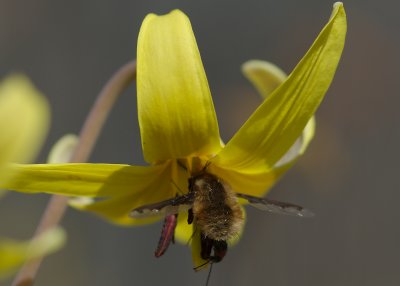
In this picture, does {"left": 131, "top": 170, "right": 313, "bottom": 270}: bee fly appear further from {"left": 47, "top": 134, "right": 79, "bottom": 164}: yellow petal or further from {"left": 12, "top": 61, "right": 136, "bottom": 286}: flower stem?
{"left": 47, "top": 134, "right": 79, "bottom": 164}: yellow petal

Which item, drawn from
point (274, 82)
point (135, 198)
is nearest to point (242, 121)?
point (274, 82)

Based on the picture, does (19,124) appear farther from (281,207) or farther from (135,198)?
(135,198)


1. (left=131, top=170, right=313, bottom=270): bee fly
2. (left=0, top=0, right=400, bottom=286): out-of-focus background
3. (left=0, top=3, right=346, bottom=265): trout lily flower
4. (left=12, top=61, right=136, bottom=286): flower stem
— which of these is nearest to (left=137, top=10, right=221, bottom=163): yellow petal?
(left=0, top=3, right=346, bottom=265): trout lily flower

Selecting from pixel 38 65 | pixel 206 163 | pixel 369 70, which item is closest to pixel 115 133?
pixel 38 65

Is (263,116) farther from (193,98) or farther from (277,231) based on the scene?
(277,231)

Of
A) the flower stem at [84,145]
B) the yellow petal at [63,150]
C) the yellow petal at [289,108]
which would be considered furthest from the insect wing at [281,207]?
the yellow petal at [63,150]
